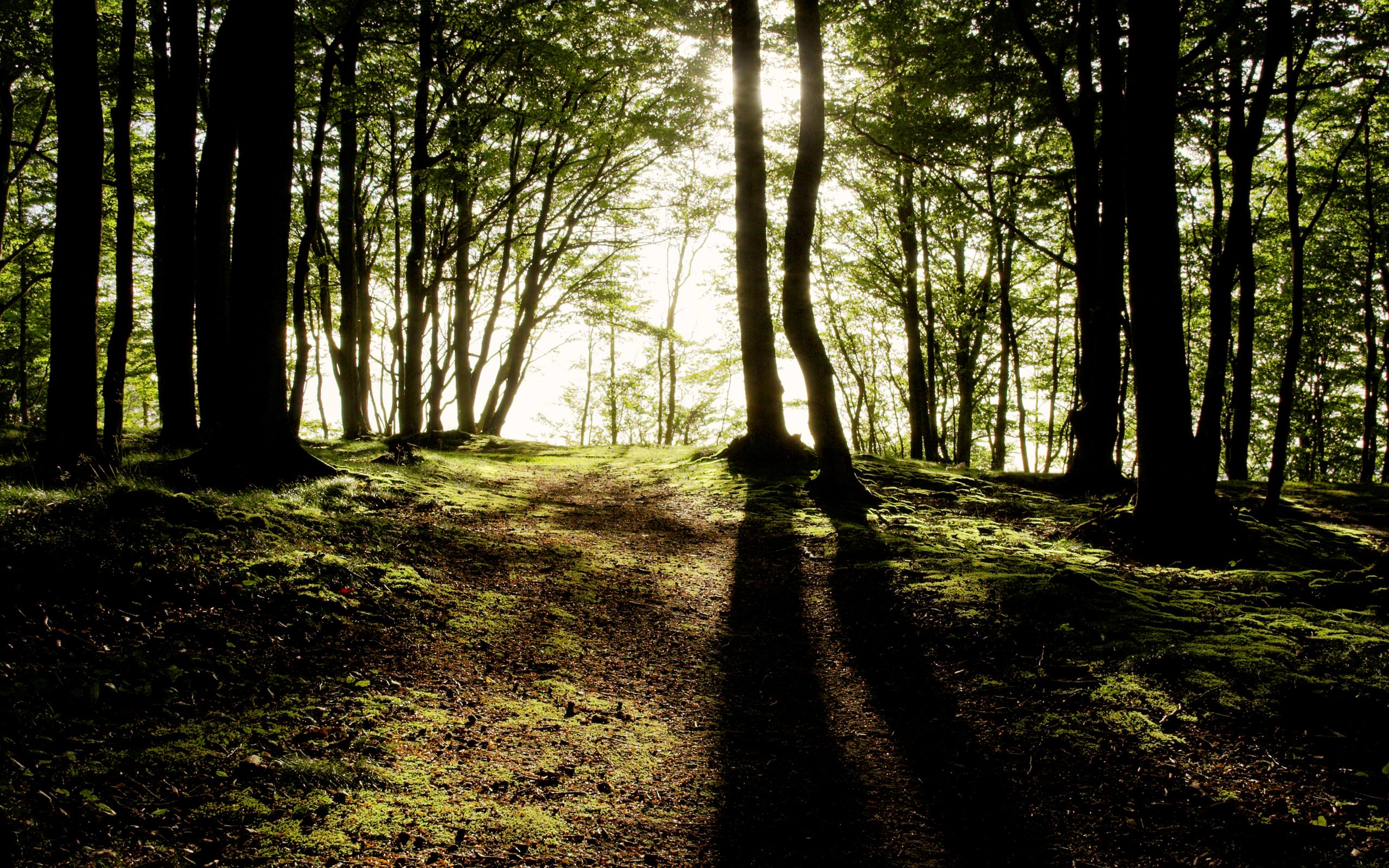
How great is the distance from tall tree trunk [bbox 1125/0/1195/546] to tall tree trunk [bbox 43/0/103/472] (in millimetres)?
10428

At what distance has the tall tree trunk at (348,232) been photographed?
12859 mm

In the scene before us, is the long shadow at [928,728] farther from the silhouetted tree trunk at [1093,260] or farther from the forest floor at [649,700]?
the silhouetted tree trunk at [1093,260]

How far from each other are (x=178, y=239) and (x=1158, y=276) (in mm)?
12162

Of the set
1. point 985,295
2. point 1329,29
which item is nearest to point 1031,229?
point 985,295

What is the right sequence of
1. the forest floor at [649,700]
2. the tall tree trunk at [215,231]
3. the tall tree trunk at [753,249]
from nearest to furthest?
the forest floor at [649,700] → the tall tree trunk at [215,231] → the tall tree trunk at [753,249]

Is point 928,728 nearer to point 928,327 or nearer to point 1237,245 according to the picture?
point 1237,245

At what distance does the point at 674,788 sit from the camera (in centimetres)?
300

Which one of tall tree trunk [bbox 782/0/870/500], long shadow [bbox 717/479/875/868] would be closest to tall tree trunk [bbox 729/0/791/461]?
tall tree trunk [bbox 782/0/870/500]

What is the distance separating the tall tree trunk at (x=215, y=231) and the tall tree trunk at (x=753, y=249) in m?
7.17

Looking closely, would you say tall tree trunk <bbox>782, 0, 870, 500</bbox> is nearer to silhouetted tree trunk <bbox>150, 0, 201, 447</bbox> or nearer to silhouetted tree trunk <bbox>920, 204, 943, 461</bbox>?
silhouetted tree trunk <bbox>150, 0, 201, 447</bbox>

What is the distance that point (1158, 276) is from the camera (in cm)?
653

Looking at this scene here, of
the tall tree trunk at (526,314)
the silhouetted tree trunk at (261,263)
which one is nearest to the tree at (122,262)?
the silhouetted tree trunk at (261,263)

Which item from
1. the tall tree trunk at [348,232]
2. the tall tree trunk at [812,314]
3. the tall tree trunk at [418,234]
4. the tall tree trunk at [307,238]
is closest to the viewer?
the tall tree trunk at [812,314]

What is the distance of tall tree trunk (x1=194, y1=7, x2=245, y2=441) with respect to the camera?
901cm
